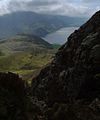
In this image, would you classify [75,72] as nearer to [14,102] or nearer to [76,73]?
[76,73]

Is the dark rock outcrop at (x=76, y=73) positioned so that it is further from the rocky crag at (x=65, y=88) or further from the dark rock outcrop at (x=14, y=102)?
the dark rock outcrop at (x=14, y=102)

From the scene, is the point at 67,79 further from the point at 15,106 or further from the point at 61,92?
the point at 15,106

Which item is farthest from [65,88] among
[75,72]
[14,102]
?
[14,102]

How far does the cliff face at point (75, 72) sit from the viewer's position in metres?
63.5

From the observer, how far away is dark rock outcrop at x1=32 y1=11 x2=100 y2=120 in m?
62.8

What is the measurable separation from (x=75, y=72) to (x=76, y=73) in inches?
22.0

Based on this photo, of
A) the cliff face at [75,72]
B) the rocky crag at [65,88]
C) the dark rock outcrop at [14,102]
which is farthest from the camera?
the cliff face at [75,72]

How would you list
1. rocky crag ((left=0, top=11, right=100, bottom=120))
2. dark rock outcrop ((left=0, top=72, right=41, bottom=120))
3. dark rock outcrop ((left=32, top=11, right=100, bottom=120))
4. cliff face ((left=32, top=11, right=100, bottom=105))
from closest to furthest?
dark rock outcrop ((left=0, top=72, right=41, bottom=120))
rocky crag ((left=0, top=11, right=100, bottom=120))
dark rock outcrop ((left=32, top=11, right=100, bottom=120))
cliff face ((left=32, top=11, right=100, bottom=105))

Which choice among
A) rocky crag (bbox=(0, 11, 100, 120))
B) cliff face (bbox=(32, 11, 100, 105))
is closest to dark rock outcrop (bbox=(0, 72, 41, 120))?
rocky crag (bbox=(0, 11, 100, 120))

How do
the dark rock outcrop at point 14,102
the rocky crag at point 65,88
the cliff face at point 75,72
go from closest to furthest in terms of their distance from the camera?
the dark rock outcrop at point 14,102
the rocky crag at point 65,88
the cliff face at point 75,72

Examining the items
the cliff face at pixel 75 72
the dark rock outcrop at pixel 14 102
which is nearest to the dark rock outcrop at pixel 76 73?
the cliff face at pixel 75 72

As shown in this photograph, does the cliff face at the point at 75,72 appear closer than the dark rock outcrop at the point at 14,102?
No

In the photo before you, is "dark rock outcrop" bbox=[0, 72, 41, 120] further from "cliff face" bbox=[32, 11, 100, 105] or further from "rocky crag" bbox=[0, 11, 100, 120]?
"cliff face" bbox=[32, 11, 100, 105]

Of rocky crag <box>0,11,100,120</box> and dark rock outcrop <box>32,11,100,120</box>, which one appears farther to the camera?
dark rock outcrop <box>32,11,100,120</box>
